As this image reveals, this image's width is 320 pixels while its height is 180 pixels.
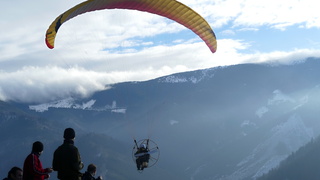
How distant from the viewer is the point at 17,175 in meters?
13.6

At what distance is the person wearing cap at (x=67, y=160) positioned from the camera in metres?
14.2

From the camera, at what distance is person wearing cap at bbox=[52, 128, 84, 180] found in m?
14.2

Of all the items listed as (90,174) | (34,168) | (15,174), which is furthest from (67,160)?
(15,174)

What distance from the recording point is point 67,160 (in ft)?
46.6

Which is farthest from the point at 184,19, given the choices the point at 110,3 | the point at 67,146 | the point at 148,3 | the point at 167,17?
the point at 67,146

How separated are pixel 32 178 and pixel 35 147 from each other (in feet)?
3.19

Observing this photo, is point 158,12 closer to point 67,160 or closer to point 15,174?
point 67,160

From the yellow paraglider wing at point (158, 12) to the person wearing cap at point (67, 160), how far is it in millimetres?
10873

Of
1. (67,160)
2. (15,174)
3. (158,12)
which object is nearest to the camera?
(15,174)

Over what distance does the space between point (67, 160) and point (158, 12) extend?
16.1 metres

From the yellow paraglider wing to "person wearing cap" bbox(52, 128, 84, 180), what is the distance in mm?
10873

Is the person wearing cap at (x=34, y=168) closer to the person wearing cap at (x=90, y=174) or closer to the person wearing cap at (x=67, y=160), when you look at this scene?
the person wearing cap at (x=67, y=160)

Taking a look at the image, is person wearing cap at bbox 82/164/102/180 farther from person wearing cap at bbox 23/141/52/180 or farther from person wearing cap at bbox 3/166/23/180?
person wearing cap at bbox 3/166/23/180

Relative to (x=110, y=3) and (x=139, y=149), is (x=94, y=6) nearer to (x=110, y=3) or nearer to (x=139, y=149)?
(x=110, y=3)
